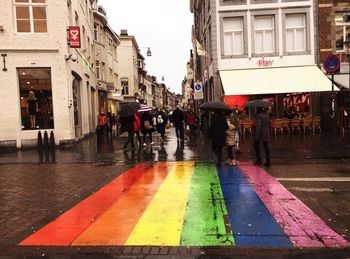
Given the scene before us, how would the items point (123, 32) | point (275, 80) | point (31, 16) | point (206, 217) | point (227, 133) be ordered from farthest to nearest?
point (123, 32), point (275, 80), point (31, 16), point (227, 133), point (206, 217)

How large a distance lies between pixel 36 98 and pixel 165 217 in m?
14.5

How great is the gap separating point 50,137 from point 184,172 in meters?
9.59

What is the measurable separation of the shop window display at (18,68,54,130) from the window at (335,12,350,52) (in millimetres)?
15659

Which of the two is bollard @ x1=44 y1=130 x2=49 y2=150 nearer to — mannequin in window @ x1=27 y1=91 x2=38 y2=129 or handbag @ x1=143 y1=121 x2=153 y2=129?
mannequin in window @ x1=27 y1=91 x2=38 y2=129

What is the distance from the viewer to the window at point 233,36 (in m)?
23.9

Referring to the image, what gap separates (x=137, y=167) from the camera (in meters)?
11.7

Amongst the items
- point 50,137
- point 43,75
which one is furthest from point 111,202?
point 43,75

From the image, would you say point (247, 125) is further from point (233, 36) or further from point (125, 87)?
point (125, 87)

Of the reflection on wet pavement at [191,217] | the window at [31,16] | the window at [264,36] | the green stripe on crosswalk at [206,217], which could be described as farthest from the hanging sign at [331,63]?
the window at [31,16]

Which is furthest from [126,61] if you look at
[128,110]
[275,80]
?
[128,110]

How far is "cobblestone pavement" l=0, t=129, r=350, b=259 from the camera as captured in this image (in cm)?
482

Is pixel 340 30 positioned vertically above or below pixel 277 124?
above

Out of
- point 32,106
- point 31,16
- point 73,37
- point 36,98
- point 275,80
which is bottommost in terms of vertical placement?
point 32,106

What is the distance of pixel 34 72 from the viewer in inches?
749
